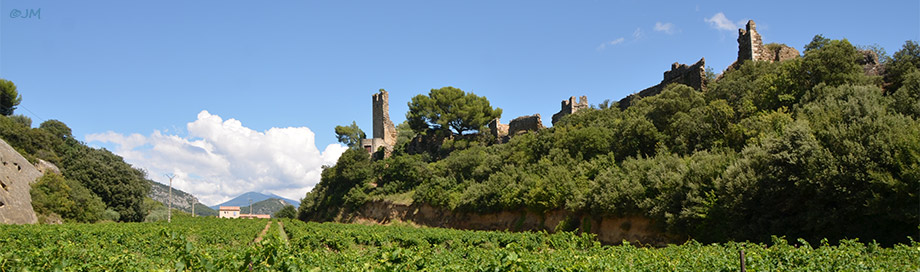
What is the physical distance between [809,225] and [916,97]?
6202 millimetres

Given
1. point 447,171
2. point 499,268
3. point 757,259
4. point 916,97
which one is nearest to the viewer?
point 499,268

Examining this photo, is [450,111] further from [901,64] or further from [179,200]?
[179,200]

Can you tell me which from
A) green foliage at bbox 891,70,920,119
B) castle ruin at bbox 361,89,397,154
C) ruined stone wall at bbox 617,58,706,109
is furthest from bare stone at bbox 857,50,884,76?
castle ruin at bbox 361,89,397,154

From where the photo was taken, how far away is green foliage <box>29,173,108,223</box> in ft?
124

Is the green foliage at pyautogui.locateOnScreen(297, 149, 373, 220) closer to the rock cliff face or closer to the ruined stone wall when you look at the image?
the rock cliff face

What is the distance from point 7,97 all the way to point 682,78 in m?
62.9

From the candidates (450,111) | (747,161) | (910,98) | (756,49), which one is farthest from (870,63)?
(450,111)

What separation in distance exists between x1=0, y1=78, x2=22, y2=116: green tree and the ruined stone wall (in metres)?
59.4

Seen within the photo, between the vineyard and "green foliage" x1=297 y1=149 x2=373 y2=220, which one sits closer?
the vineyard

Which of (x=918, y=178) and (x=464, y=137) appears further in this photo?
(x=464, y=137)

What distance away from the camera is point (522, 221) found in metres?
27.9

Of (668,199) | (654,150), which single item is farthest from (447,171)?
(668,199)

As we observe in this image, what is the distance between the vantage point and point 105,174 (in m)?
47.3

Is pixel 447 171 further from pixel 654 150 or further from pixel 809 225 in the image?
pixel 809 225
